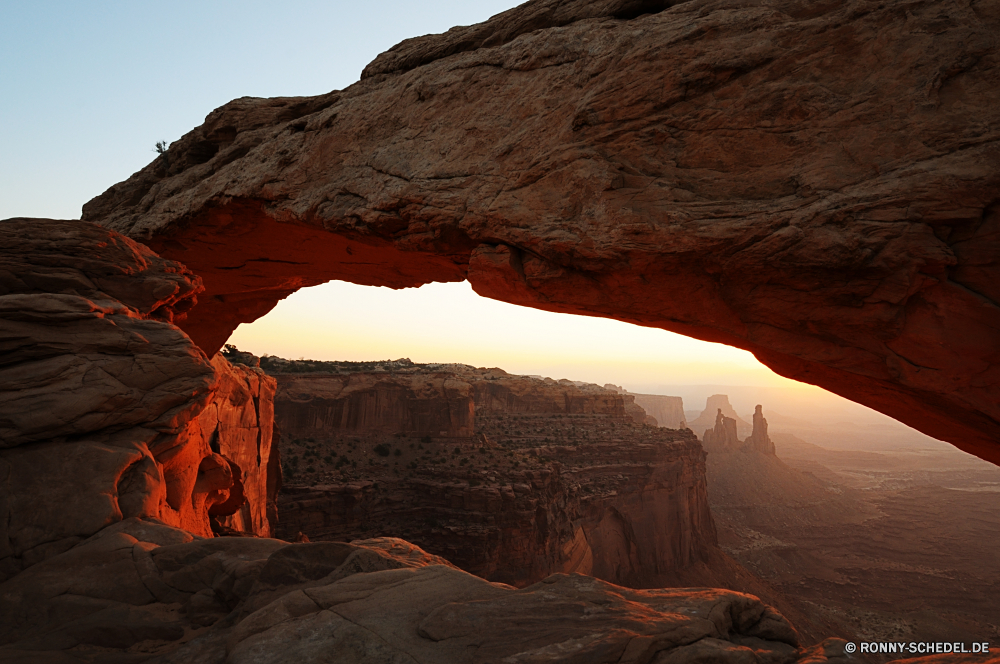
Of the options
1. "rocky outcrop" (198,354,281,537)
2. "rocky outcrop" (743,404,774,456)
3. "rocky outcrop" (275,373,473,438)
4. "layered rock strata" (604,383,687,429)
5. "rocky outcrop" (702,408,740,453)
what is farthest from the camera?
"layered rock strata" (604,383,687,429)

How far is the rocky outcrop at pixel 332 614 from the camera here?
4387mm

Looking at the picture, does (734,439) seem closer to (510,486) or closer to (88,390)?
(510,486)

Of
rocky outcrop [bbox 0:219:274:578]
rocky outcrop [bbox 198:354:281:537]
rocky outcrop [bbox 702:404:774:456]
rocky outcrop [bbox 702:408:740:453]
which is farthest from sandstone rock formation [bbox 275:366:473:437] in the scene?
rocky outcrop [bbox 702:408:740:453]

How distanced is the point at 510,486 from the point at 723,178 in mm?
26610

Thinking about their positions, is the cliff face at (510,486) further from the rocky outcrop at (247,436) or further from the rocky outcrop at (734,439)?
the rocky outcrop at (734,439)

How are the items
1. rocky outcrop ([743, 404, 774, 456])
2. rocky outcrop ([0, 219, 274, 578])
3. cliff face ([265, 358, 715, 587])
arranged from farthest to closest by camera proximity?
rocky outcrop ([743, 404, 774, 456]) → cliff face ([265, 358, 715, 587]) → rocky outcrop ([0, 219, 274, 578])

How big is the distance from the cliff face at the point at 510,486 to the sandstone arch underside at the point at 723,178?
24.1 meters

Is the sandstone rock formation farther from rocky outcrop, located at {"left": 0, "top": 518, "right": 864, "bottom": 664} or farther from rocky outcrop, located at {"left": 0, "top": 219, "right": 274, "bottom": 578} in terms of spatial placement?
rocky outcrop, located at {"left": 0, "top": 518, "right": 864, "bottom": 664}

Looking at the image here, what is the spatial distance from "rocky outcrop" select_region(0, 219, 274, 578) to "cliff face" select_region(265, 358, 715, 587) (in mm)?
21600

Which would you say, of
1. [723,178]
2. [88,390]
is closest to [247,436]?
[88,390]

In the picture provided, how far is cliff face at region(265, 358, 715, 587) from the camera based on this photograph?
3034cm

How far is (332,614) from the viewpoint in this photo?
4867mm

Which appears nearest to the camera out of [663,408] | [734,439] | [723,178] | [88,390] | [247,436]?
[723,178]

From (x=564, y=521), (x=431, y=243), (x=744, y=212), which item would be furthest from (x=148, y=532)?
(x=564, y=521)
